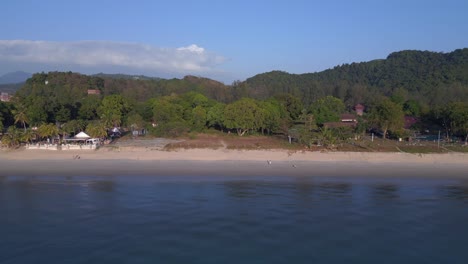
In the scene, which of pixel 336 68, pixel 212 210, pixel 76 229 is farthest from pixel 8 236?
pixel 336 68

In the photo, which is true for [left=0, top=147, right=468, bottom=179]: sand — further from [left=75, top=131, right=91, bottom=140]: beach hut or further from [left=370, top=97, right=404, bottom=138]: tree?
[left=370, top=97, right=404, bottom=138]: tree

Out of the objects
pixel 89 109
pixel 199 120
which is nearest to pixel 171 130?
pixel 199 120

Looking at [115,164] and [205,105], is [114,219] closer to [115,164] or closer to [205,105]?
[115,164]

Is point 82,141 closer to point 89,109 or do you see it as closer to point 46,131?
point 46,131

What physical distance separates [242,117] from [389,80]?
5795 cm

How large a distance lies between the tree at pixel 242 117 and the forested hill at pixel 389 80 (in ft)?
92.1

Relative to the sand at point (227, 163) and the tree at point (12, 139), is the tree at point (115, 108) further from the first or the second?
the sand at point (227, 163)

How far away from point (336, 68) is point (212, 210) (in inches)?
4078

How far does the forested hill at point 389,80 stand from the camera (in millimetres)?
66394

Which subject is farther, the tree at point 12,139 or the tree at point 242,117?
the tree at point 242,117

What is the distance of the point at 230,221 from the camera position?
14273 mm

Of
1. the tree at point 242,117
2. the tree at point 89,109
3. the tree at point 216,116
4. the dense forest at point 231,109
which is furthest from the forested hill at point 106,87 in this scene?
the tree at point 242,117

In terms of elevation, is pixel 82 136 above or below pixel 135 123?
below

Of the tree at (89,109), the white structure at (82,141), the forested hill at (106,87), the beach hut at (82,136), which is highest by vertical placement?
the forested hill at (106,87)
